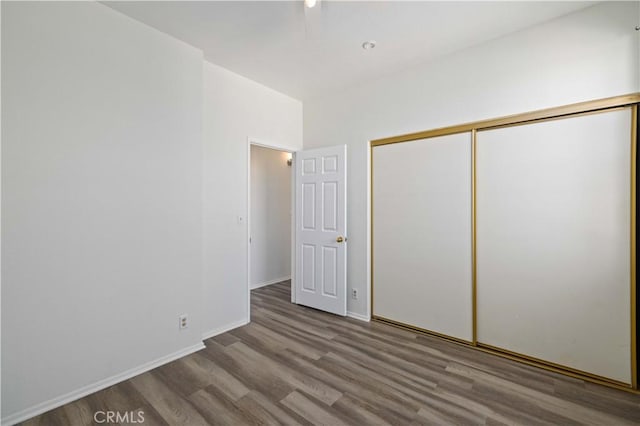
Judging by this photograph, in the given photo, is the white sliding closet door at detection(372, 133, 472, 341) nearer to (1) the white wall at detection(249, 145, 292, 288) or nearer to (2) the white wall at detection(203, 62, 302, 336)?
(2) the white wall at detection(203, 62, 302, 336)

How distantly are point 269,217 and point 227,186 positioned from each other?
195 centimetres

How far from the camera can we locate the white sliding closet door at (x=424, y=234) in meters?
2.70

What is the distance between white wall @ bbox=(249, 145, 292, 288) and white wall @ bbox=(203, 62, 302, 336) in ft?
4.56

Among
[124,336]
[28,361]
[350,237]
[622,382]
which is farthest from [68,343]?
[622,382]

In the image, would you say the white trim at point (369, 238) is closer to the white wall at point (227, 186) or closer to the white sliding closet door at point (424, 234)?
the white sliding closet door at point (424, 234)

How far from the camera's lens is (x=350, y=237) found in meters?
3.45

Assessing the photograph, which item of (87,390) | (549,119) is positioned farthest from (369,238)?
(87,390)

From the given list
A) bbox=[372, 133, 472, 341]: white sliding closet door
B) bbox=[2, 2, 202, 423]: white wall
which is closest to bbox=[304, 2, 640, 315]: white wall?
bbox=[372, 133, 472, 341]: white sliding closet door

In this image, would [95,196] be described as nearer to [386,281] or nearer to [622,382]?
[386,281]

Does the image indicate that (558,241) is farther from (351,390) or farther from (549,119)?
(351,390)

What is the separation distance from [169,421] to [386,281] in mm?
2268

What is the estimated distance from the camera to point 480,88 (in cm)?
259

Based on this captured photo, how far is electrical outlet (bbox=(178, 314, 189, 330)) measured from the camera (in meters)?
2.53

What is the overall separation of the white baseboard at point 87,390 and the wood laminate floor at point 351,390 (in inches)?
1.8
